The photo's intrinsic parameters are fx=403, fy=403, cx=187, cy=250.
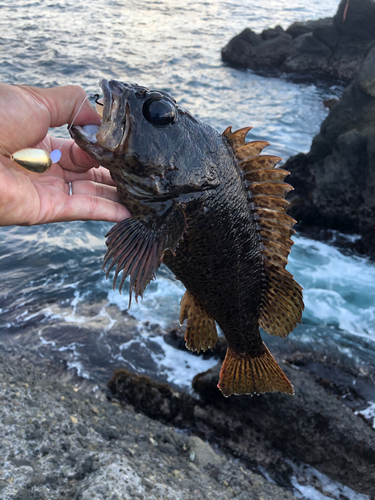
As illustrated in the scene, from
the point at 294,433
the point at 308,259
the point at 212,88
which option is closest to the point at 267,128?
the point at 212,88

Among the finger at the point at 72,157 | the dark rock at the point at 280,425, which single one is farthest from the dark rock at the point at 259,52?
the finger at the point at 72,157

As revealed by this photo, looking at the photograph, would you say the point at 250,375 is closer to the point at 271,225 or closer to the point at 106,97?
the point at 271,225

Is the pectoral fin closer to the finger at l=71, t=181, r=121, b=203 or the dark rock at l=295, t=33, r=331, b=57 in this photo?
the finger at l=71, t=181, r=121, b=203

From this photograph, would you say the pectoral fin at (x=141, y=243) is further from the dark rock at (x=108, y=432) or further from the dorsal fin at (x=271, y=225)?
the dark rock at (x=108, y=432)

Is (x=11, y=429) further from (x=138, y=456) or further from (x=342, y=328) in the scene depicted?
(x=342, y=328)

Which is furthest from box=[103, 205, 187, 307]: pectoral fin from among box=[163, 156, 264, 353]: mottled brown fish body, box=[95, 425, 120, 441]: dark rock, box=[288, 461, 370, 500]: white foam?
box=[288, 461, 370, 500]: white foam

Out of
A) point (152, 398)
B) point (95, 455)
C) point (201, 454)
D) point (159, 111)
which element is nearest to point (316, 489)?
point (201, 454)
